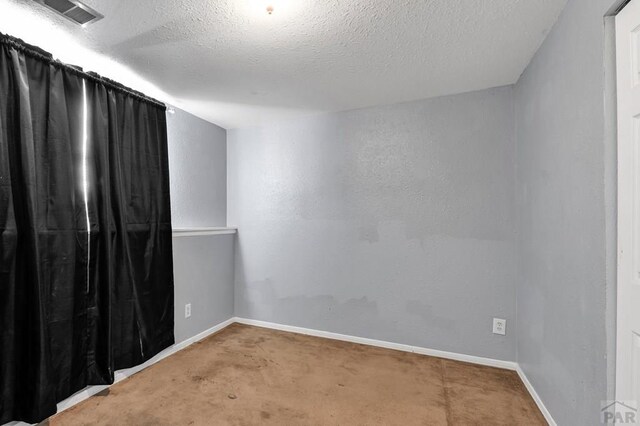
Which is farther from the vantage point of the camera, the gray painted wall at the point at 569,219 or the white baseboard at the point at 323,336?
the white baseboard at the point at 323,336

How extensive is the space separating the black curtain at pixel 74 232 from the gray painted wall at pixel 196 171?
293mm

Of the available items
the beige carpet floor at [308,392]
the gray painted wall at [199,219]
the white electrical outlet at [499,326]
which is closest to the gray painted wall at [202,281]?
the gray painted wall at [199,219]

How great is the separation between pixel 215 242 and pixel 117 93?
155 centimetres

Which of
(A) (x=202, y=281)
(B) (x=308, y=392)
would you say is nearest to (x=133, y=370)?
(A) (x=202, y=281)

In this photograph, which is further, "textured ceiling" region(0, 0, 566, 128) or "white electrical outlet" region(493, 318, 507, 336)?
"white electrical outlet" region(493, 318, 507, 336)

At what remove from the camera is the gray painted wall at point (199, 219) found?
268 cm

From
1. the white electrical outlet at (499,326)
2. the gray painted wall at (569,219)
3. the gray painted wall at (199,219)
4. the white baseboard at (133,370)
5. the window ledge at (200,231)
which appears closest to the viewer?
the gray painted wall at (569,219)

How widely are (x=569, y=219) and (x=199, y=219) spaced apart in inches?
116

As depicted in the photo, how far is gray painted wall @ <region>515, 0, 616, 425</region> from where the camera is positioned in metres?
1.19

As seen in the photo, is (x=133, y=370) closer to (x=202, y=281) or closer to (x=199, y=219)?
(x=202, y=281)

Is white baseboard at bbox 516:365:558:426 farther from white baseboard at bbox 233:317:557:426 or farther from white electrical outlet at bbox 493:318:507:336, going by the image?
white electrical outlet at bbox 493:318:507:336

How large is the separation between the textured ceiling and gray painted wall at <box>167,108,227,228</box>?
370 mm

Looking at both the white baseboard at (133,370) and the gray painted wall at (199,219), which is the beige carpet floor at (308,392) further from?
the gray painted wall at (199,219)

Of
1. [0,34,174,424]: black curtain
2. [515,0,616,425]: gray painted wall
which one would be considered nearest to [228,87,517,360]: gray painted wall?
[515,0,616,425]: gray painted wall
